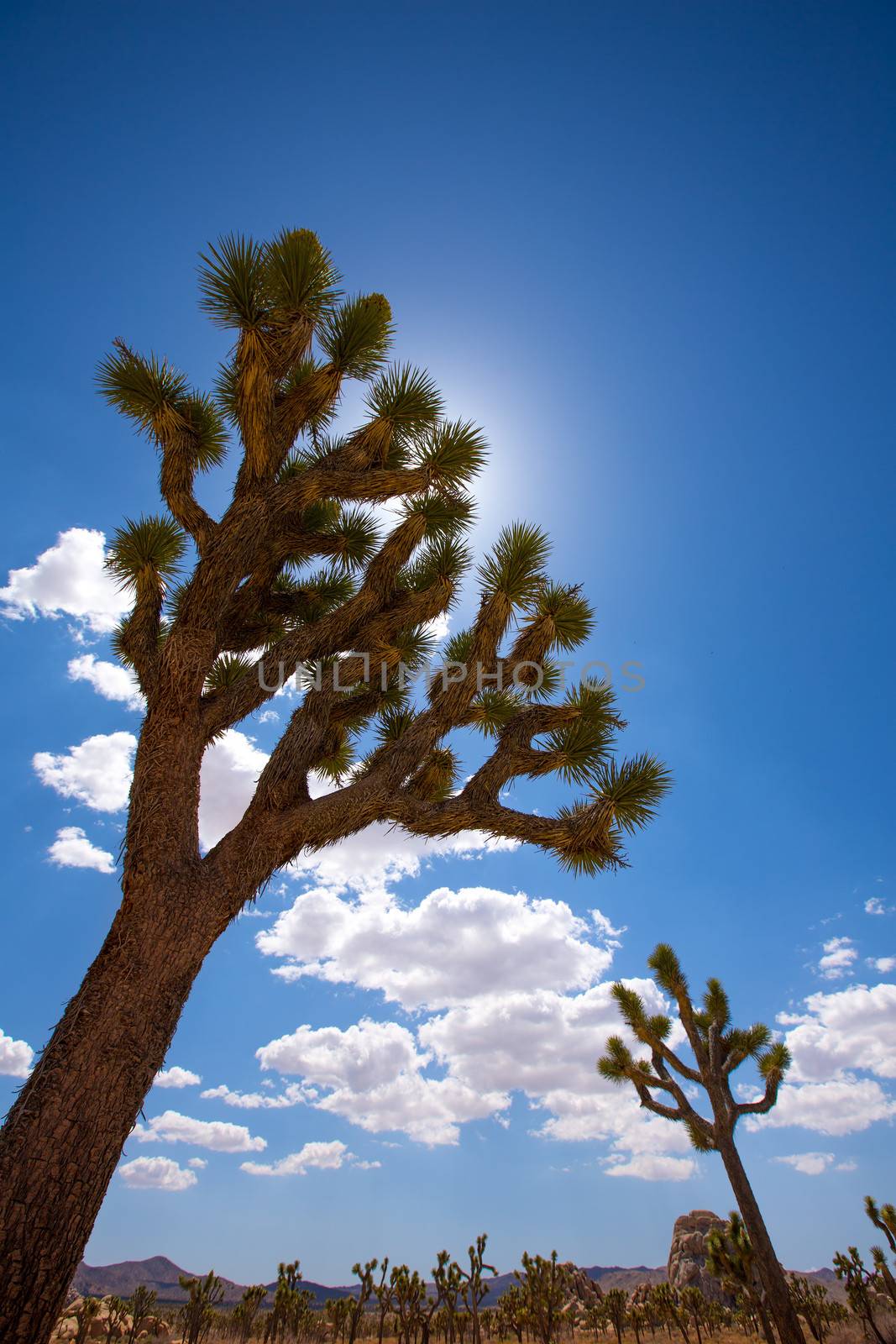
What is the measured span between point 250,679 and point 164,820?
1283 mm

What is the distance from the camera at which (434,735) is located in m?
5.11

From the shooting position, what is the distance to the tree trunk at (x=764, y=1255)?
8.20 metres

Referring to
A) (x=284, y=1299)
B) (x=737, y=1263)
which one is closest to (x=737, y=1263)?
(x=737, y=1263)

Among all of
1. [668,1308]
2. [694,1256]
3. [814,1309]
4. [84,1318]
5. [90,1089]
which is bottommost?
[84,1318]

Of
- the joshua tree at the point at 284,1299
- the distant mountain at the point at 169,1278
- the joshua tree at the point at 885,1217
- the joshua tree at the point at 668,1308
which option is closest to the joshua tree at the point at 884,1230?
the joshua tree at the point at 885,1217

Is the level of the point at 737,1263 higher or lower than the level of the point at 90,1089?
higher

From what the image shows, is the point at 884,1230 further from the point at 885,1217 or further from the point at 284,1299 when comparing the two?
the point at 284,1299

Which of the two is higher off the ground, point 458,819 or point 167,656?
point 167,656

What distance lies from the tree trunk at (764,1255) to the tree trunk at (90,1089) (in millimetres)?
9700

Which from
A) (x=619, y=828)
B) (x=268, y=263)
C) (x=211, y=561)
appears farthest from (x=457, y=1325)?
(x=268, y=263)

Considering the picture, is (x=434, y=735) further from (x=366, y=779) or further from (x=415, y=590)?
(x=415, y=590)

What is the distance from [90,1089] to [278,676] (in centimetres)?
271

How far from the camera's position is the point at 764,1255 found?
8969 millimetres

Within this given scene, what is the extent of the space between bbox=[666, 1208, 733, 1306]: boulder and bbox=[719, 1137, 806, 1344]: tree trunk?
62.5ft
